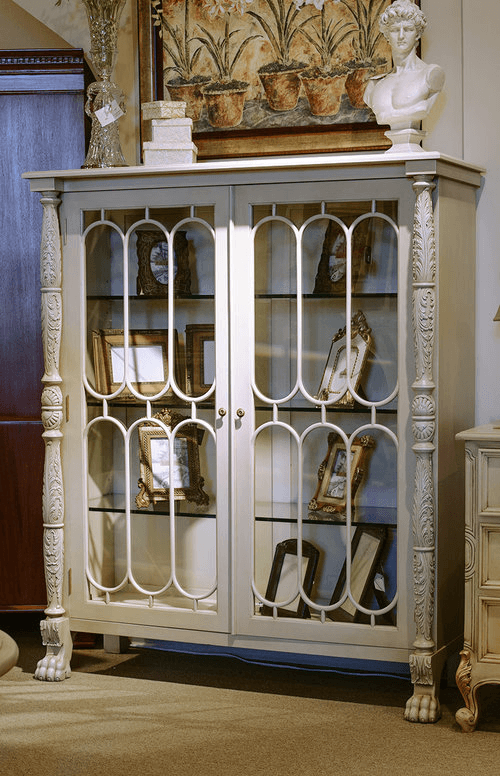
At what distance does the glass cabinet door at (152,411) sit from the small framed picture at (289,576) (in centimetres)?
17

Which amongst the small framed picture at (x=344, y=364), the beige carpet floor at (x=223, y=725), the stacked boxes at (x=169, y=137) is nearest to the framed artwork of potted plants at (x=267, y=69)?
the stacked boxes at (x=169, y=137)

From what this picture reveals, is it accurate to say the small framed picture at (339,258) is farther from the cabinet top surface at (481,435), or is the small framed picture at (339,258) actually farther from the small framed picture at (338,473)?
the cabinet top surface at (481,435)

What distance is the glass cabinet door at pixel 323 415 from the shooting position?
2938 millimetres

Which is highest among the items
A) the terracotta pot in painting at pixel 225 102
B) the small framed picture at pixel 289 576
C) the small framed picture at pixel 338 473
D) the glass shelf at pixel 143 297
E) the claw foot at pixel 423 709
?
the terracotta pot in painting at pixel 225 102

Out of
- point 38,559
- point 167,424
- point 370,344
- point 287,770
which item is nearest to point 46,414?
point 167,424

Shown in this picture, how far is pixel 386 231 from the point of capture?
115 inches

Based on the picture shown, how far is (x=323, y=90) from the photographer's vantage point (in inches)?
132

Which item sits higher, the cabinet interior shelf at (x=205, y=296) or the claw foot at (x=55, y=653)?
the cabinet interior shelf at (x=205, y=296)

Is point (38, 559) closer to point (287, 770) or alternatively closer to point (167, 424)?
point (167, 424)

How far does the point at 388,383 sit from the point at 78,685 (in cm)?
146

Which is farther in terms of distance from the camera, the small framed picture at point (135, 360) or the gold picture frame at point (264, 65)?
the gold picture frame at point (264, 65)

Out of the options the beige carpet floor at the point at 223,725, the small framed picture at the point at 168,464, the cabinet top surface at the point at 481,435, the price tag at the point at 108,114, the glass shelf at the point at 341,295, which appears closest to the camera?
the beige carpet floor at the point at 223,725

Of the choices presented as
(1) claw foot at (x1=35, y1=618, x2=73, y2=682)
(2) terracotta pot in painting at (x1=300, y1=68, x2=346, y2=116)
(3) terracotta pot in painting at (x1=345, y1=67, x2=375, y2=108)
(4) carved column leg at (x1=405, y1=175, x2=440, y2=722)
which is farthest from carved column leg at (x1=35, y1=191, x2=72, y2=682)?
(4) carved column leg at (x1=405, y1=175, x2=440, y2=722)

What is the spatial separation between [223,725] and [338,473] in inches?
33.4
